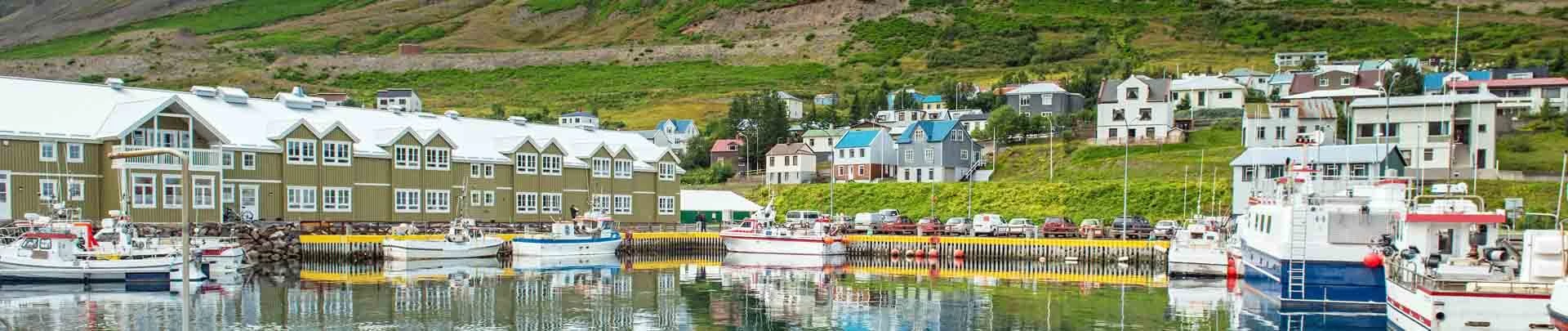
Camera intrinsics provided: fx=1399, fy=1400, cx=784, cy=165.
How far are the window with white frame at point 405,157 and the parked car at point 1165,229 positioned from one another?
3444cm

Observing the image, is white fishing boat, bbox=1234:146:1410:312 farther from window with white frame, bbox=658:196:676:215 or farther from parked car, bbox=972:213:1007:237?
window with white frame, bbox=658:196:676:215

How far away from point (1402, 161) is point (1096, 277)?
1074 inches

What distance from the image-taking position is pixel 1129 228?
66.4 metres

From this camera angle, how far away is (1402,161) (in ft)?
237

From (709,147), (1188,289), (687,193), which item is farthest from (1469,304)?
(709,147)

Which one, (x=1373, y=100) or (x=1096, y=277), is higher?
(x=1373, y=100)

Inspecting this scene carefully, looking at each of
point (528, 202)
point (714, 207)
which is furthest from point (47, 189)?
point (714, 207)

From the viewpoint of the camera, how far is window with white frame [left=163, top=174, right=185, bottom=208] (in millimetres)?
55625

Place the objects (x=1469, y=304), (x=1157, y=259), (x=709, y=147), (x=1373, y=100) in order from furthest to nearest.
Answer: (x=709, y=147) < (x=1373, y=100) < (x=1157, y=259) < (x=1469, y=304)

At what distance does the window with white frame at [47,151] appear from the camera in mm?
52750

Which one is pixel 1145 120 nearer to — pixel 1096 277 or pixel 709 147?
pixel 709 147

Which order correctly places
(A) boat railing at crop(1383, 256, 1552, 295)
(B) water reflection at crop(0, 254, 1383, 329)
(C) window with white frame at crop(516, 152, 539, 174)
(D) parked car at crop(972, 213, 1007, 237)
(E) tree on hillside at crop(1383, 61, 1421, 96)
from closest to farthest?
(A) boat railing at crop(1383, 256, 1552, 295) → (B) water reflection at crop(0, 254, 1383, 329) → (D) parked car at crop(972, 213, 1007, 237) → (C) window with white frame at crop(516, 152, 539, 174) → (E) tree on hillside at crop(1383, 61, 1421, 96)

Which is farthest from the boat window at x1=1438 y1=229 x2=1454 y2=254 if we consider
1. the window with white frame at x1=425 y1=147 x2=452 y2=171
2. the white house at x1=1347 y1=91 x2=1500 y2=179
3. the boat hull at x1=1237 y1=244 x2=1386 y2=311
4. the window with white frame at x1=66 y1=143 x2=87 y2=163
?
the window with white frame at x1=66 y1=143 x2=87 y2=163

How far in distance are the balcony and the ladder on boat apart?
41.2 meters
